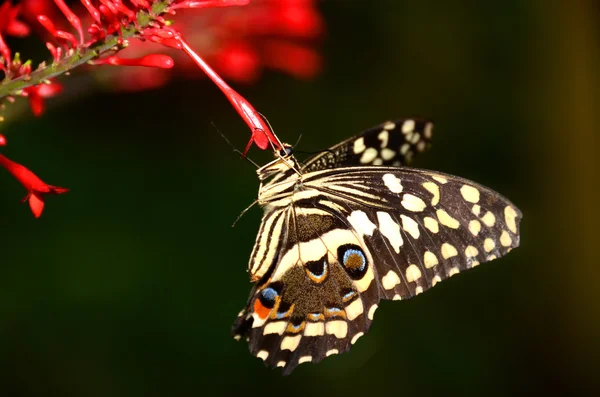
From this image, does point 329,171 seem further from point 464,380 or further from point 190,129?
point 464,380

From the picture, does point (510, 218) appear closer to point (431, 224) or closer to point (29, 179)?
point (431, 224)

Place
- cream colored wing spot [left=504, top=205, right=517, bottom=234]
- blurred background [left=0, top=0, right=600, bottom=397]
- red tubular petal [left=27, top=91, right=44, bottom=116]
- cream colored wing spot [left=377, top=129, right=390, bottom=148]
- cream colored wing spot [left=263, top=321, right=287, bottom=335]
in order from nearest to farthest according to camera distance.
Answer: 1. red tubular petal [left=27, top=91, right=44, bottom=116]
2. cream colored wing spot [left=504, top=205, right=517, bottom=234]
3. cream colored wing spot [left=263, top=321, right=287, bottom=335]
4. cream colored wing spot [left=377, top=129, right=390, bottom=148]
5. blurred background [left=0, top=0, right=600, bottom=397]

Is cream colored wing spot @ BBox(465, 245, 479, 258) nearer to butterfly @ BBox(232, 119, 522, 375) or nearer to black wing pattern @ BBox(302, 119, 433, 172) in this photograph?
butterfly @ BBox(232, 119, 522, 375)

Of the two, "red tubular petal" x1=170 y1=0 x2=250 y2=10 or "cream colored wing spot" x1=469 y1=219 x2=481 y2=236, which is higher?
"red tubular petal" x1=170 y1=0 x2=250 y2=10

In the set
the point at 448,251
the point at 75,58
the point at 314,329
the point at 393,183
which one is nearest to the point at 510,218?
the point at 448,251

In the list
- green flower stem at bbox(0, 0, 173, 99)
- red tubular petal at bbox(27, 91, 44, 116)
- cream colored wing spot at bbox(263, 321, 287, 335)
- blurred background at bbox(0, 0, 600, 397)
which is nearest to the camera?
green flower stem at bbox(0, 0, 173, 99)

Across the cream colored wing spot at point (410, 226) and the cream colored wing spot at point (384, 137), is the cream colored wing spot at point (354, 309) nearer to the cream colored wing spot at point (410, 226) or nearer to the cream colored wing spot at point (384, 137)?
the cream colored wing spot at point (410, 226)

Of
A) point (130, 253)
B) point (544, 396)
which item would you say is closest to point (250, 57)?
point (130, 253)

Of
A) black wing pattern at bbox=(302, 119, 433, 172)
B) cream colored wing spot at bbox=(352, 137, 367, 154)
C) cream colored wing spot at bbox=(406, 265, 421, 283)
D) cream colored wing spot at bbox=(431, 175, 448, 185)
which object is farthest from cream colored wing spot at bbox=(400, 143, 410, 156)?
cream colored wing spot at bbox=(406, 265, 421, 283)
